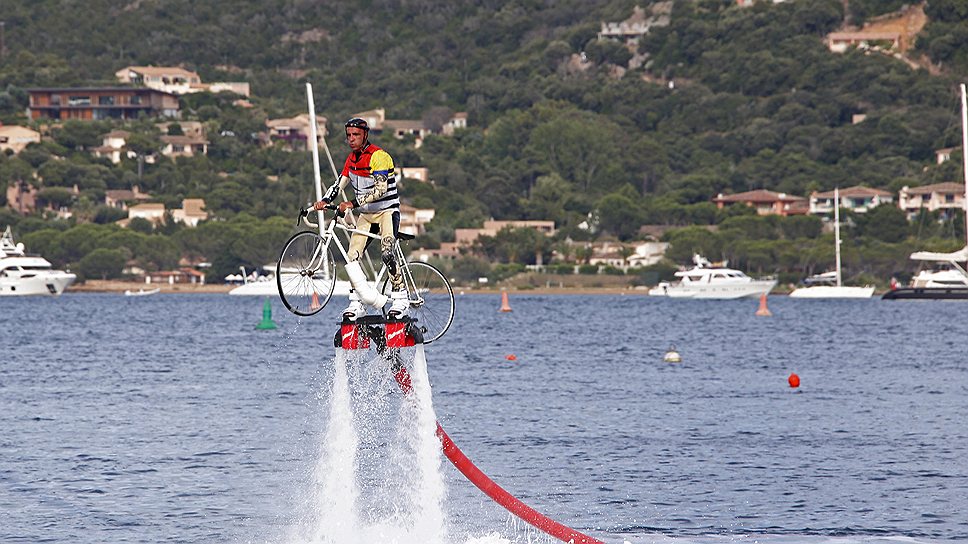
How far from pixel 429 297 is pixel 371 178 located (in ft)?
14.4

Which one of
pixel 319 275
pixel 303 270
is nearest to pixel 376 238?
pixel 303 270

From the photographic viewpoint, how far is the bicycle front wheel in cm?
3078

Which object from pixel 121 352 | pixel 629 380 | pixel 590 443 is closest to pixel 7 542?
pixel 590 443

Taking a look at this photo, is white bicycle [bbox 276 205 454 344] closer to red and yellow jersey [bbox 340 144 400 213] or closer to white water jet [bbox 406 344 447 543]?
red and yellow jersey [bbox 340 144 400 213]

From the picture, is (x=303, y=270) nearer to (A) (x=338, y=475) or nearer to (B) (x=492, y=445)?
(A) (x=338, y=475)

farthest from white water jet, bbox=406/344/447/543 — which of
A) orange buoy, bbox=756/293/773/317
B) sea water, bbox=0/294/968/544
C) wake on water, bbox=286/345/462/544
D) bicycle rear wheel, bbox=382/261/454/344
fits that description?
orange buoy, bbox=756/293/773/317

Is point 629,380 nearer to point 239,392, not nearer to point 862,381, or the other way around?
point 862,381

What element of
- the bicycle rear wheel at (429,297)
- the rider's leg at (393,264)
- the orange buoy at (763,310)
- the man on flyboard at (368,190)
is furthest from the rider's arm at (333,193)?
the orange buoy at (763,310)

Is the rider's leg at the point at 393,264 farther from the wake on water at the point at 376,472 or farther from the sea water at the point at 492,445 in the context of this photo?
the sea water at the point at 492,445

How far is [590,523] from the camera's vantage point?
153 feet

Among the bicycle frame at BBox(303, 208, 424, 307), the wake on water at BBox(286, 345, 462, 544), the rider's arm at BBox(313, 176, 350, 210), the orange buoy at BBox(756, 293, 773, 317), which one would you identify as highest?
the rider's arm at BBox(313, 176, 350, 210)

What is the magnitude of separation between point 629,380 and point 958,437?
31.7 m

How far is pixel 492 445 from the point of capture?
6412 cm

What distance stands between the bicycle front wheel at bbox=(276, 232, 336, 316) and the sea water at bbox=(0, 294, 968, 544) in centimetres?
141
